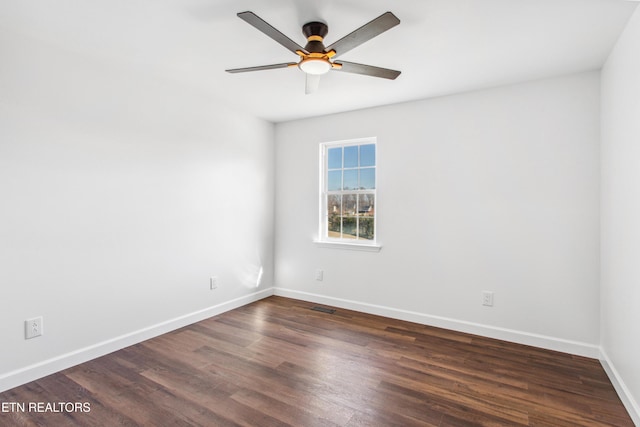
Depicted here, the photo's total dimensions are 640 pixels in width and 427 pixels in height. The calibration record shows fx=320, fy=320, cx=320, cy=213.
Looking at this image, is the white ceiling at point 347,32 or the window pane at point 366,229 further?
the window pane at point 366,229

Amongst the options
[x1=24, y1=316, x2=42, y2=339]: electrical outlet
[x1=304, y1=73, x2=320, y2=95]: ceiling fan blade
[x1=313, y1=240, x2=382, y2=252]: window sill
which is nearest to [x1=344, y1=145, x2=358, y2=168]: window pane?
[x1=313, y1=240, x2=382, y2=252]: window sill

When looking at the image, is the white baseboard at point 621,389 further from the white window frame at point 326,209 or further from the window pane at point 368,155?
the window pane at point 368,155

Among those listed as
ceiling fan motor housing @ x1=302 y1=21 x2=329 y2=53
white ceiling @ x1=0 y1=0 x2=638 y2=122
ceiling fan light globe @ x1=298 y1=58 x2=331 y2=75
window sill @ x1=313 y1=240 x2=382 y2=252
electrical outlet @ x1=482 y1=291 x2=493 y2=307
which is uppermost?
white ceiling @ x1=0 y1=0 x2=638 y2=122

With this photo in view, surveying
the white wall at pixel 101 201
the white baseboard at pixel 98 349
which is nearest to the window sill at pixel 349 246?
the white wall at pixel 101 201

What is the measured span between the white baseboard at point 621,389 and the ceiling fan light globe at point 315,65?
272 cm

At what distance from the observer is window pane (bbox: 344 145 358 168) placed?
13.0 ft

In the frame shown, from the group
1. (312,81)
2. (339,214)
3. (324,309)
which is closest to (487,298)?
(324,309)

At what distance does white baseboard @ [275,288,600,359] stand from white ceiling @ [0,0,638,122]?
228cm

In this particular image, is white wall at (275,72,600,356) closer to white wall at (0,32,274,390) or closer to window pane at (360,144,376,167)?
window pane at (360,144,376,167)

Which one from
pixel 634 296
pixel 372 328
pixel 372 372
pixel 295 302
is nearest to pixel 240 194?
pixel 295 302

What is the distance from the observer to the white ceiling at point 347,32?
1.87 m

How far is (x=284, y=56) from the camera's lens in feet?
8.23

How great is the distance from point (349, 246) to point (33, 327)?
9.44ft

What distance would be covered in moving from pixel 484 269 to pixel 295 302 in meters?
2.24
